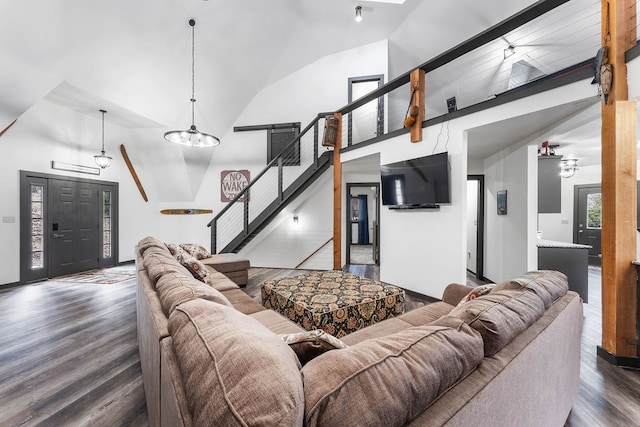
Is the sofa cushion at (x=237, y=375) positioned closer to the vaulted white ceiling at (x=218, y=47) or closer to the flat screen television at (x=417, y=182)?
the flat screen television at (x=417, y=182)

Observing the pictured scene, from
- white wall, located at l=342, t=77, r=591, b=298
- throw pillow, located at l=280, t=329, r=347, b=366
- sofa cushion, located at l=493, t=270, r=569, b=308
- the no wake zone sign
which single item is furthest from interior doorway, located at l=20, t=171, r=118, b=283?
sofa cushion, located at l=493, t=270, r=569, b=308

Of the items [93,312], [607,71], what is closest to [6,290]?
[93,312]

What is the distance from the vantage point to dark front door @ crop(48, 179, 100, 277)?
5168 millimetres

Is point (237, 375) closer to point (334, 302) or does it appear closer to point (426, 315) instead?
point (426, 315)

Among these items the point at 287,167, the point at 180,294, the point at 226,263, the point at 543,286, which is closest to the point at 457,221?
the point at 543,286

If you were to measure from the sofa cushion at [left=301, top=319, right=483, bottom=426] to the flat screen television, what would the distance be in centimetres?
283

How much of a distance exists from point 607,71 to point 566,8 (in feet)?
10.1

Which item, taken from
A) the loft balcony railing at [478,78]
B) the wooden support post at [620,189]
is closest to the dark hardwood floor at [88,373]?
the wooden support post at [620,189]

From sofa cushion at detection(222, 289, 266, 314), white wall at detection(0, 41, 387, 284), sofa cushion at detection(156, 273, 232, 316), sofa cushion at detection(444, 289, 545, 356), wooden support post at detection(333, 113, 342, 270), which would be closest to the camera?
sofa cushion at detection(444, 289, 545, 356)

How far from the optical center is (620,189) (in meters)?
2.13

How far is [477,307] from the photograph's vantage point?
44.3 inches

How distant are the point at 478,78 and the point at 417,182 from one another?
175 inches

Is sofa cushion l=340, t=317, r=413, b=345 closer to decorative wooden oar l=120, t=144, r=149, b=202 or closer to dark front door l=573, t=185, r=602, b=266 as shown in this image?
decorative wooden oar l=120, t=144, r=149, b=202

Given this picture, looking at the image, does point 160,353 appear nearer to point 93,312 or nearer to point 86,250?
point 93,312
